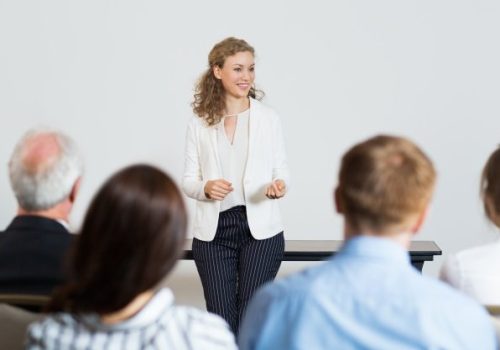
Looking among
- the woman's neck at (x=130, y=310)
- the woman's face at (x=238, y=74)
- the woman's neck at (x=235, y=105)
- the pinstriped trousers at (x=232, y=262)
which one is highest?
the woman's face at (x=238, y=74)

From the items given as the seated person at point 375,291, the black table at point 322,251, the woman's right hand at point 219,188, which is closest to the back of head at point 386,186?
the seated person at point 375,291

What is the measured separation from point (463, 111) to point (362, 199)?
3338 millimetres

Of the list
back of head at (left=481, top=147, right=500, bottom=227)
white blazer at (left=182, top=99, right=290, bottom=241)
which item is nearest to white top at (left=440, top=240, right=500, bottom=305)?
back of head at (left=481, top=147, right=500, bottom=227)

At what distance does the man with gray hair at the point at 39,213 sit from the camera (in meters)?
1.81

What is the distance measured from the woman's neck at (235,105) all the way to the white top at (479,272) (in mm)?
Result: 1754

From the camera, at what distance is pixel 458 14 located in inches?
185

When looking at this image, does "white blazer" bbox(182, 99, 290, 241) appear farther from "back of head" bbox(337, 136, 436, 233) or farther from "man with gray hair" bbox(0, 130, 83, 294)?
"back of head" bbox(337, 136, 436, 233)

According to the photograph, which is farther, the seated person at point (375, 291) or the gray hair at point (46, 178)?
the gray hair at point (46, 178)

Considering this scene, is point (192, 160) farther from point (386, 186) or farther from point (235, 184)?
point (386, 186)

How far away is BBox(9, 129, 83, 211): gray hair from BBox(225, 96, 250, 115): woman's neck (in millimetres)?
1703

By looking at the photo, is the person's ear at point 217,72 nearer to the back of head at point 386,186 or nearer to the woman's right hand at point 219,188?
the woman's right hand at point 219,188

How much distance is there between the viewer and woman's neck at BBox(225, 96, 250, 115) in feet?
11.8

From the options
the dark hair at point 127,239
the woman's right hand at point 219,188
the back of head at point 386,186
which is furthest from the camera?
the woman's right hand at point 219,188

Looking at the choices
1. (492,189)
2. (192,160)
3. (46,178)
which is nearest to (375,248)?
(492,189)
